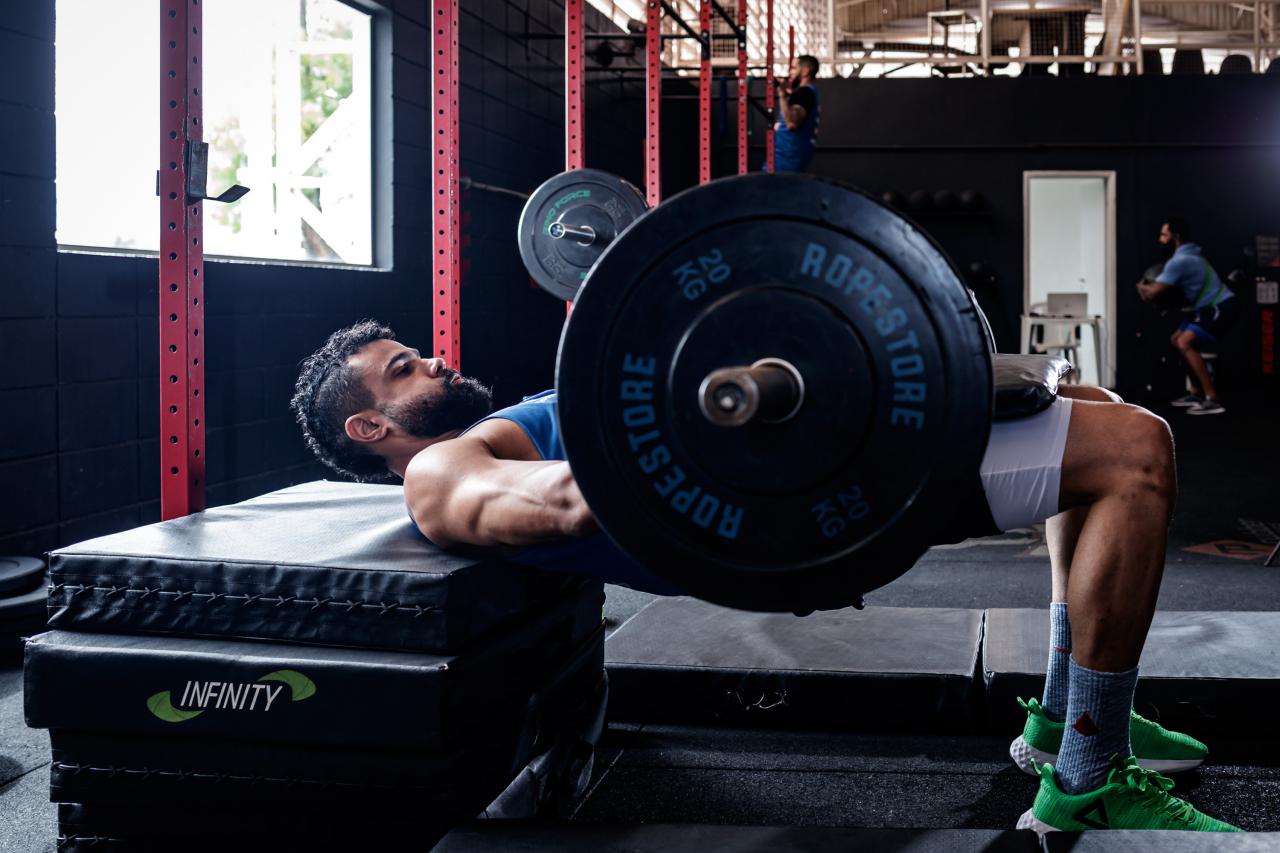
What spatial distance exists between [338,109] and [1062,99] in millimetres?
5821

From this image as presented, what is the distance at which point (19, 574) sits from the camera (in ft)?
7.32

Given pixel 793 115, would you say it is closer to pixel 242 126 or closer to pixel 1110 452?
pixel 242 126

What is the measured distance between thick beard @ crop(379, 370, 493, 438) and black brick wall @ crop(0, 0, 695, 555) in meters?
1.40

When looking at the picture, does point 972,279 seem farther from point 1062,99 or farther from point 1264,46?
point 1264,46

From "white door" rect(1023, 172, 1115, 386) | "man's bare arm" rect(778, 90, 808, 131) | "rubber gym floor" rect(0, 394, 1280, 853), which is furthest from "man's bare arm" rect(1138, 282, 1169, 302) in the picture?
"rubber gym floor" rect(0, 394, 1280, 853)

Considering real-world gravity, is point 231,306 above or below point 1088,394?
above

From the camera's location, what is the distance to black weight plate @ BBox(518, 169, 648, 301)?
10.4ft

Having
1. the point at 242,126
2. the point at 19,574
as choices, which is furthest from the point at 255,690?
the point at 242,126

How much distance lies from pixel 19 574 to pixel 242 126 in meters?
1.77

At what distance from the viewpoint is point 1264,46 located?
8.35m

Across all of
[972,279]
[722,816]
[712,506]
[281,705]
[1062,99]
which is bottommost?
[722,816]

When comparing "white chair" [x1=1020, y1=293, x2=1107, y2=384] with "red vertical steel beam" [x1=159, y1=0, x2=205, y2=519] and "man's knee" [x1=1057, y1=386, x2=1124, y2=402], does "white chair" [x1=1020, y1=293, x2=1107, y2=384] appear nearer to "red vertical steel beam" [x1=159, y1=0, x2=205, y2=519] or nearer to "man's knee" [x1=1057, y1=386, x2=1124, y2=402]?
"man's knee" [x1=1057, y1=386, x2=1124, y2=402]

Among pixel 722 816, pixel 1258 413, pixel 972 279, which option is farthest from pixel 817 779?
pixel 972 279

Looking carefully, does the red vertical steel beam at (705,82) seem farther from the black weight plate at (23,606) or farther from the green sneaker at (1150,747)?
the green sneaker at (1150,747)
